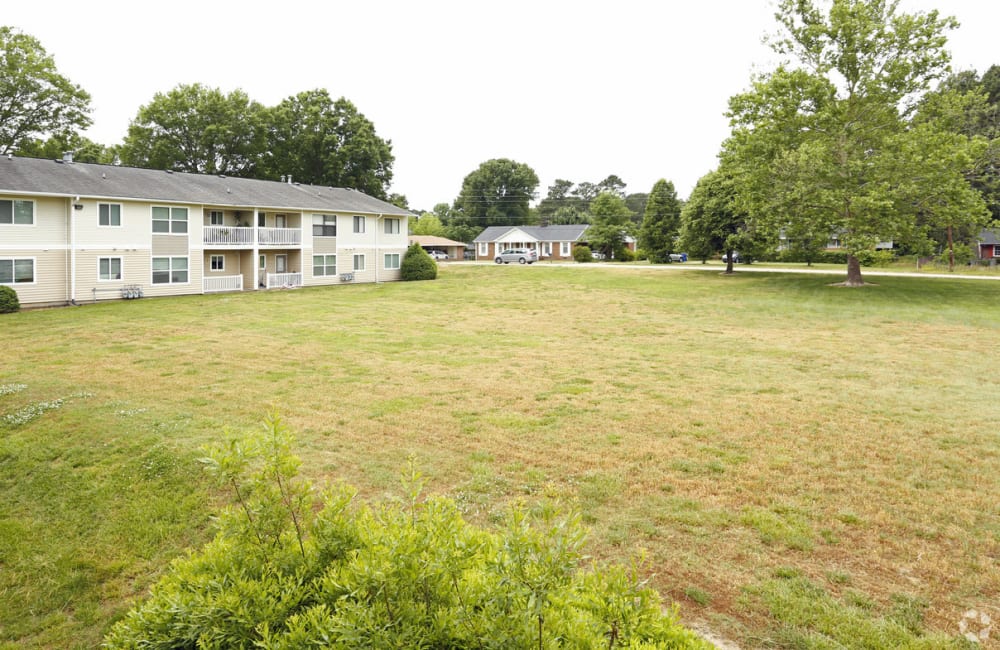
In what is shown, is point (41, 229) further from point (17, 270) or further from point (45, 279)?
point (45, 279)

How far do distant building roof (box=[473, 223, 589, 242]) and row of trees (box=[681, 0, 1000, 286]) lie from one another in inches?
1534

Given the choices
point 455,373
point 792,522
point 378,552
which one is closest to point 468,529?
point 378,552

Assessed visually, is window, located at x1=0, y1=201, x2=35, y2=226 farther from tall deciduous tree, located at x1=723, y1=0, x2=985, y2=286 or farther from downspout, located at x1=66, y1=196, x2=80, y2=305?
tall deciduous tree, located at x1=723, y1=0, x2=985, y2=286

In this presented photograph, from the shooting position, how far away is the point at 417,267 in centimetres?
4116

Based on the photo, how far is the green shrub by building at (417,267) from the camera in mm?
41156

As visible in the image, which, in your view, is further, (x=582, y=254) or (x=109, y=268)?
(x=582, y=254)

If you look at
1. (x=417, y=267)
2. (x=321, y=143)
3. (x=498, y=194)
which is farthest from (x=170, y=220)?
(x=498, y=194)

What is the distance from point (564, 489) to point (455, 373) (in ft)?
22.2

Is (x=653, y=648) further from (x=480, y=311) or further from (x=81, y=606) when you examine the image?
(x=480, y=311)

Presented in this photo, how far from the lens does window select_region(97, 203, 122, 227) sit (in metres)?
27.2

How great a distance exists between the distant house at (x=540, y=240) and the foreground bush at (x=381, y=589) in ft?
221

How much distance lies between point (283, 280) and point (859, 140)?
3327cm

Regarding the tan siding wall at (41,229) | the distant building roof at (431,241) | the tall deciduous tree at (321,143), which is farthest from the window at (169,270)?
the distant building roof at (431,241)

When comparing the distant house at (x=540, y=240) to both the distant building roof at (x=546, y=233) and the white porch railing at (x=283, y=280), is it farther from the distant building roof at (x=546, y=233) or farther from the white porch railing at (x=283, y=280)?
the white porch railing at (x=283, y=280)
